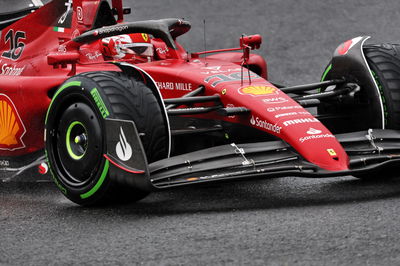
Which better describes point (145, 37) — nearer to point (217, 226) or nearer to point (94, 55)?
point (94, 55)

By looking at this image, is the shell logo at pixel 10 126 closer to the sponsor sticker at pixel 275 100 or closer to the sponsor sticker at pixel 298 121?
the sponsor sticker at pixel 275 100

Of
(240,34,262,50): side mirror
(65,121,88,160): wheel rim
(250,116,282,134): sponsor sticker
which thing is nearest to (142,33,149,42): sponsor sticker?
(240,34,262,50): side mirror

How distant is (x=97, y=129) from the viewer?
585cm

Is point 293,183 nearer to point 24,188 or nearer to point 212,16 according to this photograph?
point 24,188

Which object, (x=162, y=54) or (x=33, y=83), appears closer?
(x=33, y=83)

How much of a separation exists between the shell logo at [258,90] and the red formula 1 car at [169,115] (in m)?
0.02

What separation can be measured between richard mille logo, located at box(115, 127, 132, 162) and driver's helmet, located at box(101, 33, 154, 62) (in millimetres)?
2179

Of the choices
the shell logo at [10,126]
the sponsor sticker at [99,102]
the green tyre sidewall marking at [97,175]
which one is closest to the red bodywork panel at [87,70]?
the shell logo at [10,126]

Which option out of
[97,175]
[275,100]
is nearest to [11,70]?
[97,175]

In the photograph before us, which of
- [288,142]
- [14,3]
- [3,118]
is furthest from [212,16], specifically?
[288,142]

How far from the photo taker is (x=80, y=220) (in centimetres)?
562

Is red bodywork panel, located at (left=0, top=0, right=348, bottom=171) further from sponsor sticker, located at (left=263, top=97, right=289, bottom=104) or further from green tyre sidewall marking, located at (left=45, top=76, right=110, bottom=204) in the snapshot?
green tyre sidewall marking, located at (left=45, top=76, right=110, bottom=204)

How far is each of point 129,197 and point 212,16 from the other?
931 cm

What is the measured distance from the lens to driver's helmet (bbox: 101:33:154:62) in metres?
7.71
